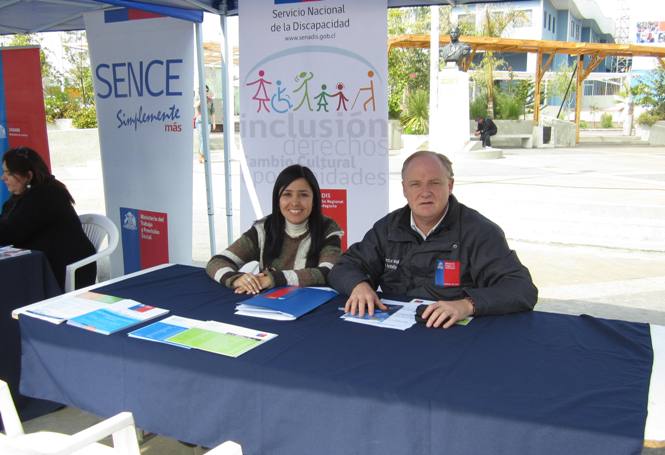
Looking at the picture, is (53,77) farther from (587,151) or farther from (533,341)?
(533,341)

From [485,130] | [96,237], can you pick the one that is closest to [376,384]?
[96,237]

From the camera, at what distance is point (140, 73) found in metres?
4.69

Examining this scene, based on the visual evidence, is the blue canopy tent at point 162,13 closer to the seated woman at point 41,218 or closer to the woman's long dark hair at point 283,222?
the seated woman at point 41,218

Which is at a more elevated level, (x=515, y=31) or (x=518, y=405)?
(x=515, y=31)

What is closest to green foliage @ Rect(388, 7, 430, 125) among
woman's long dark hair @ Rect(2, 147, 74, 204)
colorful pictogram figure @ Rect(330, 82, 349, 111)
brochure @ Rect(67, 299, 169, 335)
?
colorful pictogram figure @ Rect(330, 82, 349, 111)

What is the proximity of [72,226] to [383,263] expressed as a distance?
235 centimetres

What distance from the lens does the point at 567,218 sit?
8.07m

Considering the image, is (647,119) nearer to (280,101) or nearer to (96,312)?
(280,101)

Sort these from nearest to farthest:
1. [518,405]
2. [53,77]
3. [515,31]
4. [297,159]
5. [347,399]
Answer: [518,405] → [347,399] → [297,159] → [53,77] → [515,31]

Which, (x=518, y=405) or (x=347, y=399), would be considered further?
(x=347, y=399)

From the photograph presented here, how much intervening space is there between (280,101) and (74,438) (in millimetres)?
3054

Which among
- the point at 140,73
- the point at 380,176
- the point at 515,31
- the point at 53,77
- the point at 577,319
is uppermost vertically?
the point at 515,31

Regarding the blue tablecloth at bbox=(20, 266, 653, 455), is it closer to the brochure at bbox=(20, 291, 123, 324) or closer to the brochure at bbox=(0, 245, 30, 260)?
the brochure at bbox=(20, 291, 123, 324)

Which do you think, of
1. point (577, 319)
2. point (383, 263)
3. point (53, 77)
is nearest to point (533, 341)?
point (577, 319)
